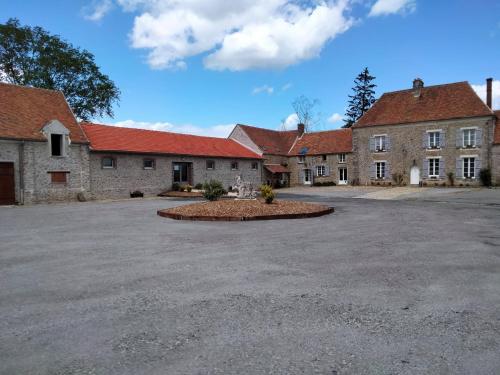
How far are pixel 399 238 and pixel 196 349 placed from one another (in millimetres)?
7100

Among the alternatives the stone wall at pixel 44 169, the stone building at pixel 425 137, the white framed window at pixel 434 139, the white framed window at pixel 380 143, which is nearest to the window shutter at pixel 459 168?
the stone building at pixel 425 137

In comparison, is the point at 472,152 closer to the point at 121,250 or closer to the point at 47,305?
the point at 121,250

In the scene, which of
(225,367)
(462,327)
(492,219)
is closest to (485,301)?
(462,327)

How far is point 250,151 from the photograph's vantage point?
133ft

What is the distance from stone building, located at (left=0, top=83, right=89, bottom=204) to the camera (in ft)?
73.7

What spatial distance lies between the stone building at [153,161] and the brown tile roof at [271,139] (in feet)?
13.1

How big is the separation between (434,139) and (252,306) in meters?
35.7

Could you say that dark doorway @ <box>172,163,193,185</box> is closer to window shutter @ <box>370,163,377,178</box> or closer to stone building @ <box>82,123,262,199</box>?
stone building @ <box>82,123,262,199</box>

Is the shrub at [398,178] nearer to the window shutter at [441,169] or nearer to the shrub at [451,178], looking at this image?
the window shutter at [441,169]

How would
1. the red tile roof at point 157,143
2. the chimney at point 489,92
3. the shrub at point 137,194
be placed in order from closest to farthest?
the red tile roof at point 157,143 < the shrub at point 137,194 < the chimney at point 489,92

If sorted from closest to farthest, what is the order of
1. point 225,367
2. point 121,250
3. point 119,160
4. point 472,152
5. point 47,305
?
point 225,367, point 47,305, point 121,250, point 119,160, point 472,152

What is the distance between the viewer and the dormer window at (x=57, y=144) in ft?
81.2

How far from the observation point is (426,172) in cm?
3538

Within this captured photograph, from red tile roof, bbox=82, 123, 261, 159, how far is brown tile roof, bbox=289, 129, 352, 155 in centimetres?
735
